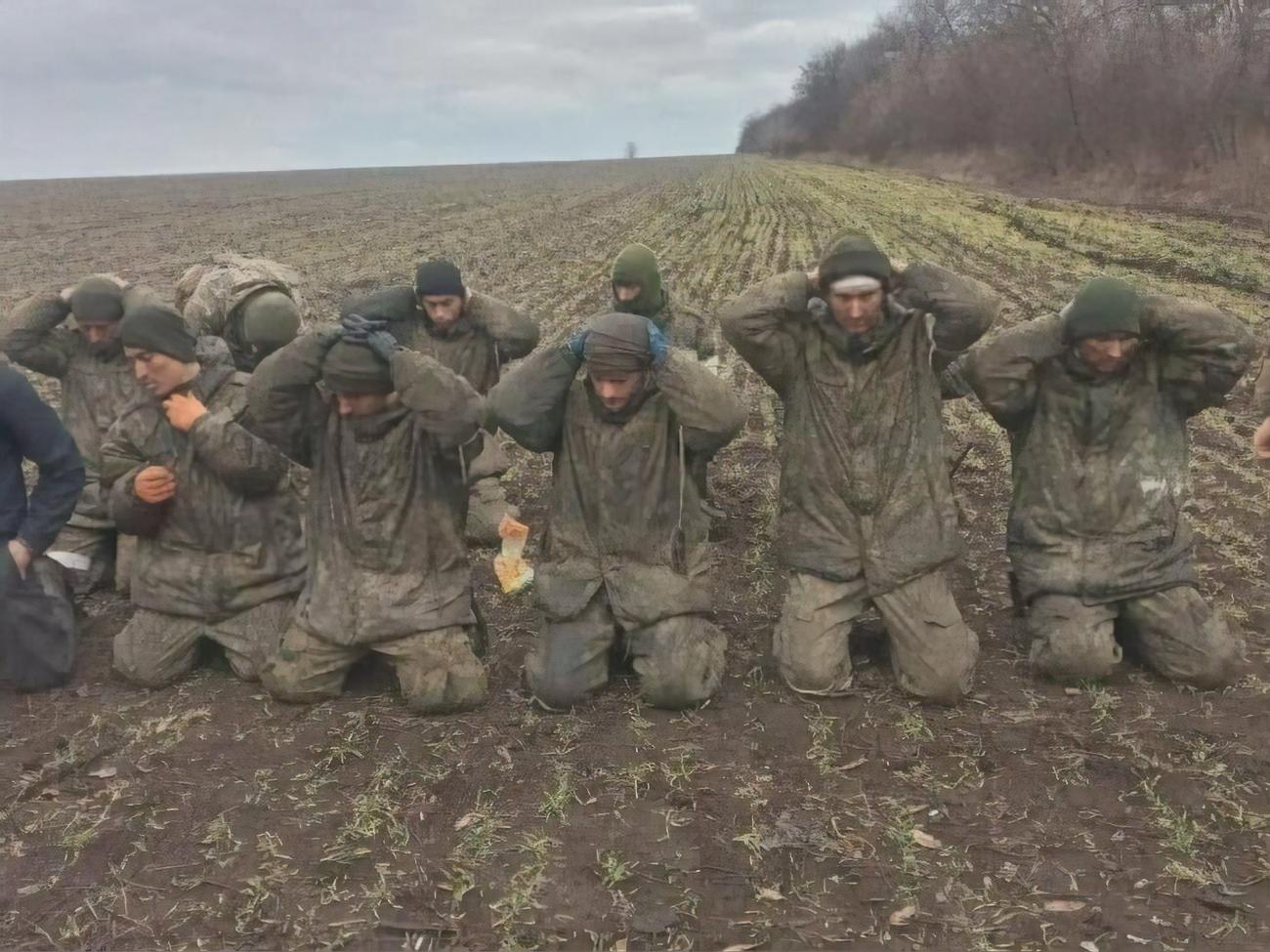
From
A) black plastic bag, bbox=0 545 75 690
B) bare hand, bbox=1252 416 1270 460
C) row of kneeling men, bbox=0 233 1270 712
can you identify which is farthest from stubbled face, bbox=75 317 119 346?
bare hand, bbox=1252 416 1270 460

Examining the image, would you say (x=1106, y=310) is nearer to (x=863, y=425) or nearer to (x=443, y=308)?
(x=863, y=425)

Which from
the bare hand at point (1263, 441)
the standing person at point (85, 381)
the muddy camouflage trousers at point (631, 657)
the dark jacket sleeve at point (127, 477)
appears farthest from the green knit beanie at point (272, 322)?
the bare hand at point (1263, 441)

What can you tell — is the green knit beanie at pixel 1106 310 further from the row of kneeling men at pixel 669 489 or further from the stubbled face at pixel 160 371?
the stubbled face at pixel 160 371

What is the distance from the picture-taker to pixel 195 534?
14.4 feet

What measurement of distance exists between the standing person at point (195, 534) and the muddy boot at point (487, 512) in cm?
152

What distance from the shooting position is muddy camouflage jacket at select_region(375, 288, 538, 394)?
19.3 feet

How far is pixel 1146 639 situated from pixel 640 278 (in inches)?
126

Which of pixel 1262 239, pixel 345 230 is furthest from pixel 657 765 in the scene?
pixel 345 230

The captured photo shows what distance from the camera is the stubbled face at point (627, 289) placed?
582 cm

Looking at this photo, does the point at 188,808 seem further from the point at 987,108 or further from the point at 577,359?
the point at 987,108

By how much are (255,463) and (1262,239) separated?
16.5 meters

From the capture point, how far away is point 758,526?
20.0 feet

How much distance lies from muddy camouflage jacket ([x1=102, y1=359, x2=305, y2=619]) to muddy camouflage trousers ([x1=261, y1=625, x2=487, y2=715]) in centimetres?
38

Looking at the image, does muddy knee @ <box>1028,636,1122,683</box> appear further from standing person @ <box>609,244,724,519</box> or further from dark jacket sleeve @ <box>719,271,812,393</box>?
standing person @ <box>609,244,724,519</box>
